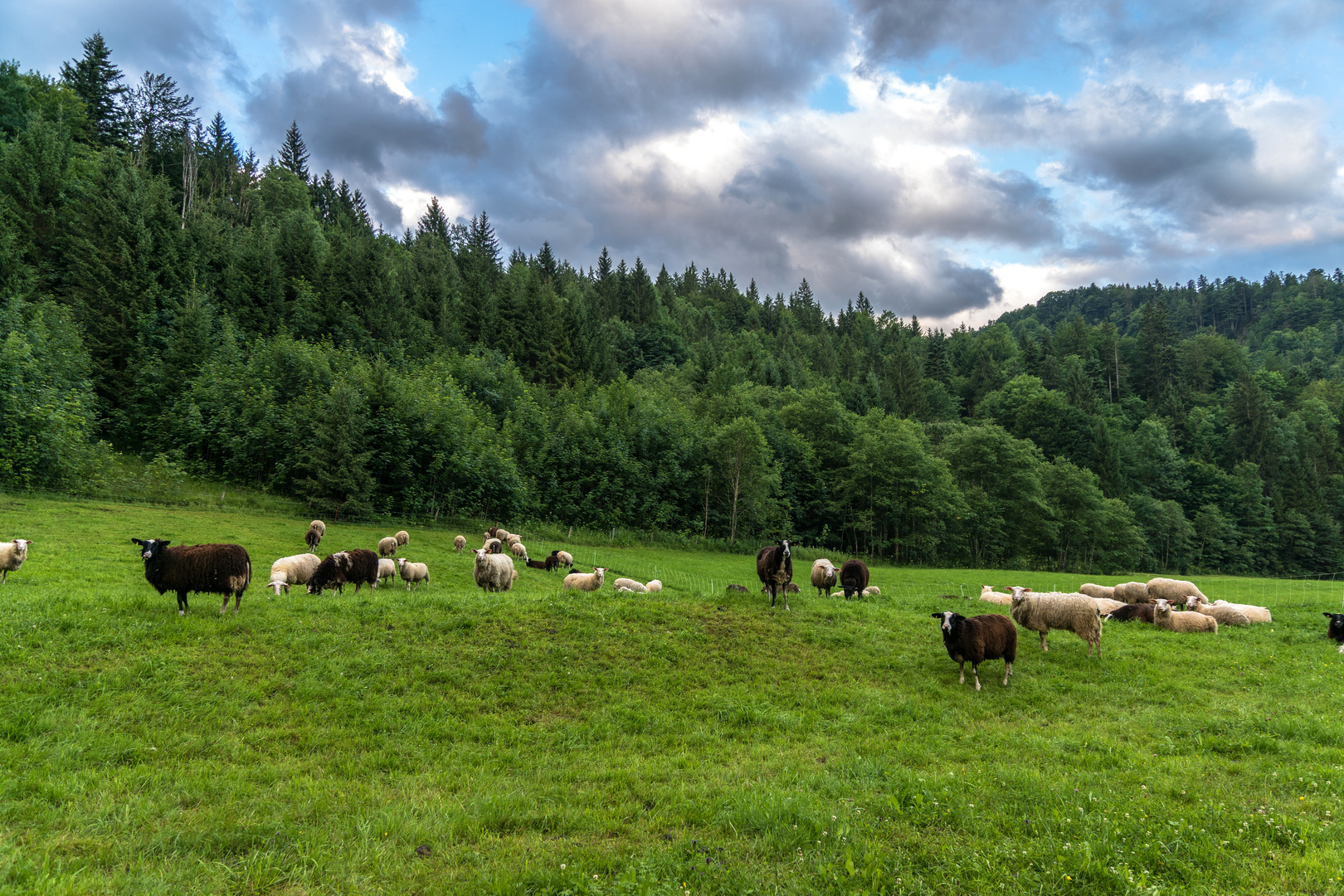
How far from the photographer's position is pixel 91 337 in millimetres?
51875

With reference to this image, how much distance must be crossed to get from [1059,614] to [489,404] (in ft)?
199

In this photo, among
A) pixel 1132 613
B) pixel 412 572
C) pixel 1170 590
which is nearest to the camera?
pixel 1132 613

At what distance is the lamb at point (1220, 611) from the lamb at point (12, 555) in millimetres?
35336

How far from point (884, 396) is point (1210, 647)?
330 ft

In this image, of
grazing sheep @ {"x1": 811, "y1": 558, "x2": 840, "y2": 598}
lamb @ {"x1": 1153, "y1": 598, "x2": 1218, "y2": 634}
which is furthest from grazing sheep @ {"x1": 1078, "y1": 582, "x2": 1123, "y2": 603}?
grazing sheep @ {"x1": 811, "y1": 558, "x2": 840, "y2": 598}

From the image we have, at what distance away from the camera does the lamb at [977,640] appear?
41.2 feet

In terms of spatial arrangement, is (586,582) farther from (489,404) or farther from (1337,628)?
(489,404)

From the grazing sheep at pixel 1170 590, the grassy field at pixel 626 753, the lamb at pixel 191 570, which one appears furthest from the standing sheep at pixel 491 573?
the grazing sheep at pixel 1170 590

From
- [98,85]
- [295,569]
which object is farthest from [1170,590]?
[98,85]

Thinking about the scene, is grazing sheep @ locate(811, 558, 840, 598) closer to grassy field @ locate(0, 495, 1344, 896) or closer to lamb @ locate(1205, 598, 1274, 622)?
grassy field @ locate(0, 495, 1344, 896)

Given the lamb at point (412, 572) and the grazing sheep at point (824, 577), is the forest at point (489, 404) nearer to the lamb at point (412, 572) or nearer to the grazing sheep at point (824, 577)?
the lamb at point (412, 572)

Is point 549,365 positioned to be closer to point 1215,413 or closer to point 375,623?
point 375,623

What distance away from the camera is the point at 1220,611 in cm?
1873

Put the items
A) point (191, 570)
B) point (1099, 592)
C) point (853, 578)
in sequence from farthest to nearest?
point (1099, 592)
point (853, 578)
point (191, 570)
